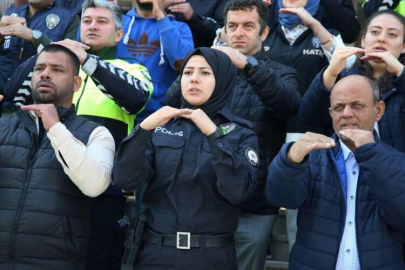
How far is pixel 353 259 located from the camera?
12.7 ft

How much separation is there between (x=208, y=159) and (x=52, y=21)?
7.58ft

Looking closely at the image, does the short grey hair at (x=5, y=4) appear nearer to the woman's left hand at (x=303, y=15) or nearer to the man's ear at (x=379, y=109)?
the woman's left hand at (x=303, y=15)

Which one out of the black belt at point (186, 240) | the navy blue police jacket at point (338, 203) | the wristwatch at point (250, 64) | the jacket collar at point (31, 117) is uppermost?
the wristwatch at point (250, 64)

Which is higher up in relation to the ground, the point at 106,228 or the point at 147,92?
the point at 147,92

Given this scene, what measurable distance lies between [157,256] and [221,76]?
1090 millimetres

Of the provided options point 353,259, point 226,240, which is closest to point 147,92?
point 226,240

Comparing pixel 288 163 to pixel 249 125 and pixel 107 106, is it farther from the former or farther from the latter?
pixel 107 106

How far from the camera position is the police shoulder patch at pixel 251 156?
4.02 metres

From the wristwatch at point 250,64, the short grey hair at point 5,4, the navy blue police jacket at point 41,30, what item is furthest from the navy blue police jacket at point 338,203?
the short grey hair at point 5,4

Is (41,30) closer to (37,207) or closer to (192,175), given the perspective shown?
(37,207)

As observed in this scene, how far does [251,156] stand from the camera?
4.05 meters

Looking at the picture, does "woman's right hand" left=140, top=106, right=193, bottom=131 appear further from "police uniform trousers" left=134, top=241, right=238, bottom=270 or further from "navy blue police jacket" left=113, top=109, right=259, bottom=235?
"police uniform trousers" left=134, top=241, right=238, bottom=270

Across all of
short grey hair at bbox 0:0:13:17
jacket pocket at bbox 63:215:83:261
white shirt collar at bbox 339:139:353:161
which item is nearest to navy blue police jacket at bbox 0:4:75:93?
short grey hair at bbox 0:0:13:17

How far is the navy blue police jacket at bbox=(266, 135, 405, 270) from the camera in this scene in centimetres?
371
